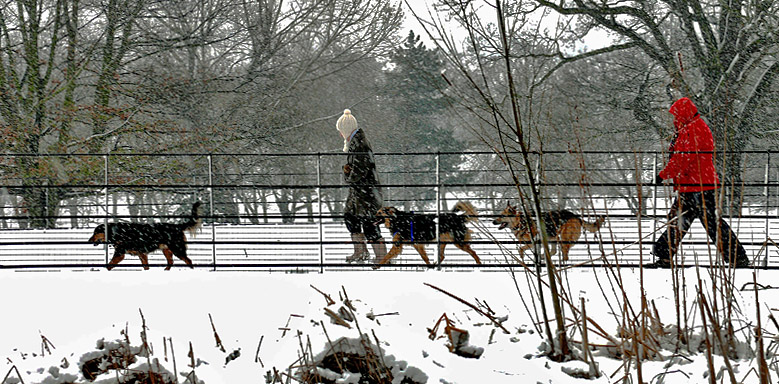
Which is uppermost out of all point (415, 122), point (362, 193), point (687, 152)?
point (415, 122)

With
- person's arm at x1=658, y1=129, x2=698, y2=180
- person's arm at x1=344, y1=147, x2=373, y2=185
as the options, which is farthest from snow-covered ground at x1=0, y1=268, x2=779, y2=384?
person's arm at x1=344, y1=147, x2=373, y2=185

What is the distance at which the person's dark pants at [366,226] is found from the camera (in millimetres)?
6020

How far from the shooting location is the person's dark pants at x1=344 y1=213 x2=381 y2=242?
602 cm

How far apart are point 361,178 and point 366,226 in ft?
1.81

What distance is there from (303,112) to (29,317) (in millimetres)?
15859

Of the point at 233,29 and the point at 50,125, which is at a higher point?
the point at 233,29

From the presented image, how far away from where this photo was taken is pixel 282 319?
138 inches

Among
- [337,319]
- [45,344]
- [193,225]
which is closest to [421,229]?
[193,225]

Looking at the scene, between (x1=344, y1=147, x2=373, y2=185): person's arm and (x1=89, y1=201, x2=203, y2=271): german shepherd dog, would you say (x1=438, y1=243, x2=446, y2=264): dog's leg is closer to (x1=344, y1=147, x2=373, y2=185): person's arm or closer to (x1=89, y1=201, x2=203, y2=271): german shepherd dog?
(x1=344, y1=147, x2=373, y2=185): person's arm

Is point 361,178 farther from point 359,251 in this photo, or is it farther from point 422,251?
point 422,251

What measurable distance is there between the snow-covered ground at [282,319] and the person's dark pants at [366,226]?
107 cm

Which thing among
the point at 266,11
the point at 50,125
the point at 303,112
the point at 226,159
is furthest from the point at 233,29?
the point at 50,125

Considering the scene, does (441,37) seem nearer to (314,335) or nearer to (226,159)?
(314,335)

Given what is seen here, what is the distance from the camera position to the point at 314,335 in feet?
9.98
